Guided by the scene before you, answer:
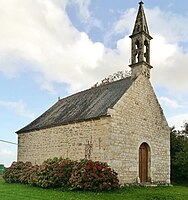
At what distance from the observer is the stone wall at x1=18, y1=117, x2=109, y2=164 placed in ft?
54.0

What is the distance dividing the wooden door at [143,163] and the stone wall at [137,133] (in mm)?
272

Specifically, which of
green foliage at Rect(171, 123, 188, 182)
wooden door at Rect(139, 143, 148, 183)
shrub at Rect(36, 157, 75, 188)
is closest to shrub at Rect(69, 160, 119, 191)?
shrub at Rect(36, 157, 75, 188)

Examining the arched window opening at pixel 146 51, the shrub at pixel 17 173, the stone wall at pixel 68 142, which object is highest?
the arched window opening at pixel 146 51

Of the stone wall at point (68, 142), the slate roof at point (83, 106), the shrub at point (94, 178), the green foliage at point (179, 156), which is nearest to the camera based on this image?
the shrub at point (94, 178)

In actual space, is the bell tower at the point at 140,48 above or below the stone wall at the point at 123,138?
above

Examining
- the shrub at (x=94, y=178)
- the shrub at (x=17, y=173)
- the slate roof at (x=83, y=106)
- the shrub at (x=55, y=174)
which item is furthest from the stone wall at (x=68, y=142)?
the shrub at (x=55, y=174)

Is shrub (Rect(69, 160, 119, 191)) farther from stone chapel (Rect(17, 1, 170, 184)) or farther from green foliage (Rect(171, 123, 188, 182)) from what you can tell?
green foliage (Rect(171, 123, 188, 182))

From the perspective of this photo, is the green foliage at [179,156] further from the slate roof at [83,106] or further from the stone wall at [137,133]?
the slate roof at [83,106]

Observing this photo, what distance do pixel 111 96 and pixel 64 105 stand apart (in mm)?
6418

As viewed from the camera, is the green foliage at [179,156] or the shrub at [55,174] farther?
the green foliage at [179,156]

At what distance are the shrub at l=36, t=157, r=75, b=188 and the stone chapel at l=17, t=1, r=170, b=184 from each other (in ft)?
5.66

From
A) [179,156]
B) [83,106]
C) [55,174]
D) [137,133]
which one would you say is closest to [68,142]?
[83,106]

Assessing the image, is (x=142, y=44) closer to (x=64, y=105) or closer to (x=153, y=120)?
(x=153, y=120)

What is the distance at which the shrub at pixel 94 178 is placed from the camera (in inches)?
559
